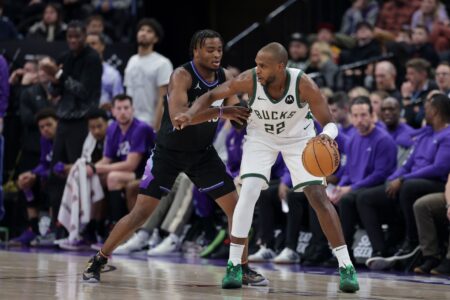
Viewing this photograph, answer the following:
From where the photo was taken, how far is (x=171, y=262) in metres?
9.88

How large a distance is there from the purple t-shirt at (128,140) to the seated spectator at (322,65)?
3208 millimetres

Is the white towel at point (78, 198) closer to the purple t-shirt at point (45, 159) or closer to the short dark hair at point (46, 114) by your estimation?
the purple t-shirt at point (45, 159)

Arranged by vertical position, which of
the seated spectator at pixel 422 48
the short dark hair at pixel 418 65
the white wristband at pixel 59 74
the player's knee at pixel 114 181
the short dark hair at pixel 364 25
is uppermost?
the short dark hair at pixel 364 25

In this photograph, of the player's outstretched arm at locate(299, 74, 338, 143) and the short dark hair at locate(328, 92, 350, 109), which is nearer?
the player's outstretched arm at locate(299, 74, 338, 143)

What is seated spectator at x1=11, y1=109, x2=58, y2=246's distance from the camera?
486 inches

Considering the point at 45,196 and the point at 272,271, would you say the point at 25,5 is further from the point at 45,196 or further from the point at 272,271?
the point at 272,271

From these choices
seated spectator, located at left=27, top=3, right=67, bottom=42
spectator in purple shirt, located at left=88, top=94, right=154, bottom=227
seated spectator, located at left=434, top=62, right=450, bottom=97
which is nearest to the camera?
seated spectator, located at left=434, top=62, right=450, bottom=97

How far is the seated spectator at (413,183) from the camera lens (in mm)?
9258

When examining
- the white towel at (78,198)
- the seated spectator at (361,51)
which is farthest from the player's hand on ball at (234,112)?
the seated spectator at (361,51)

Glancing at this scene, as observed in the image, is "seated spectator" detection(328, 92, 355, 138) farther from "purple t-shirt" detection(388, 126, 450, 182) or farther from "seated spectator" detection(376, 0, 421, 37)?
"seated spectator" detection(376, 0, 421, 37)

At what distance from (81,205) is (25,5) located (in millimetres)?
6254

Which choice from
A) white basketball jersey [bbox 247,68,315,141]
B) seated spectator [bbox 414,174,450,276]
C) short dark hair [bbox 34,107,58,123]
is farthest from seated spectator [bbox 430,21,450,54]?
white basketball jersey [bbox 247,68,315,141]

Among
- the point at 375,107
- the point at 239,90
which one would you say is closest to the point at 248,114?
the point at 239,90

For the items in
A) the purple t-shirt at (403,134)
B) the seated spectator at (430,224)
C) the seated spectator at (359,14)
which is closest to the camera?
the seated spectator at (430,224)
